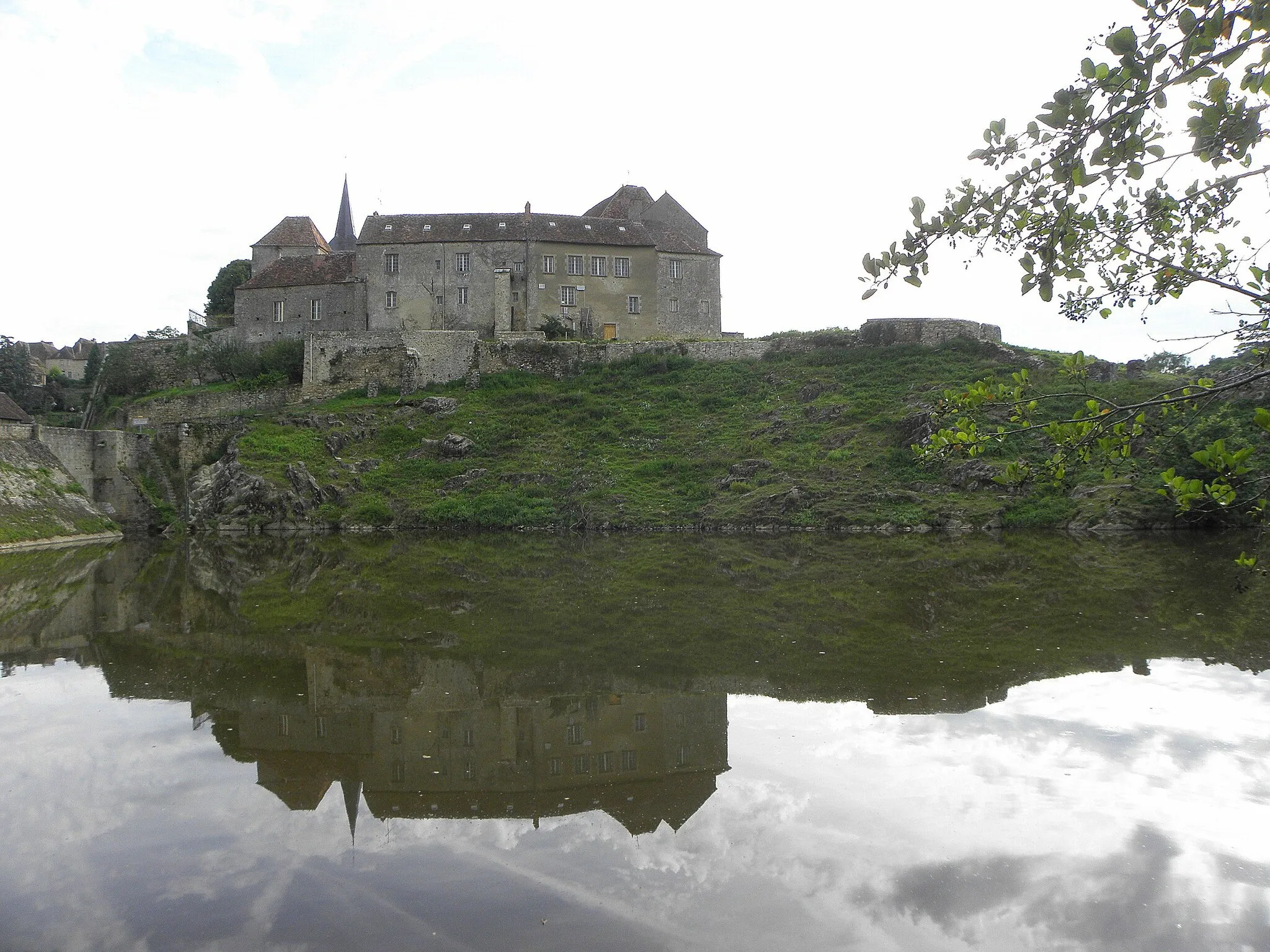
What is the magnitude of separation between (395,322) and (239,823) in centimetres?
4785

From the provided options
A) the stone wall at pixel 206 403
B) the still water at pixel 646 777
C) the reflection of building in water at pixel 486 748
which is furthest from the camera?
the stone wall at pixel 206 403

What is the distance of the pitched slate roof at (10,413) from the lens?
41000 mm

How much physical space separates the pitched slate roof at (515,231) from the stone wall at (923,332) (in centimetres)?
1121

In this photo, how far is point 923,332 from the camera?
1986 inches

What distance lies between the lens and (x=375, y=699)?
10617mm

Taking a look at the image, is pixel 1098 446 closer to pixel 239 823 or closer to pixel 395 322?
pixel 239 823

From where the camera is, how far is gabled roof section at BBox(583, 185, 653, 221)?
57500 millimetres

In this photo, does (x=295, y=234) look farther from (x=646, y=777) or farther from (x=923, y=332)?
(x=646, y=777)

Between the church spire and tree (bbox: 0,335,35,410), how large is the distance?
2136 cm

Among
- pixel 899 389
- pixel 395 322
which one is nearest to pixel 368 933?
pixel 899 389

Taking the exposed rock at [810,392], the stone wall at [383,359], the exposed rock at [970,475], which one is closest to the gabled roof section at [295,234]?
the stone wall at [383,359]

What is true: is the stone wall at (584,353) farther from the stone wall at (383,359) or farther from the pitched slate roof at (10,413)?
the pitched slate roof at (10,413)

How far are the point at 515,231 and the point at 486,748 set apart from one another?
47843mm

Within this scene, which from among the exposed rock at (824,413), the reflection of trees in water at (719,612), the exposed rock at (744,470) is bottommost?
the reflection of trees in water at (719,612)
